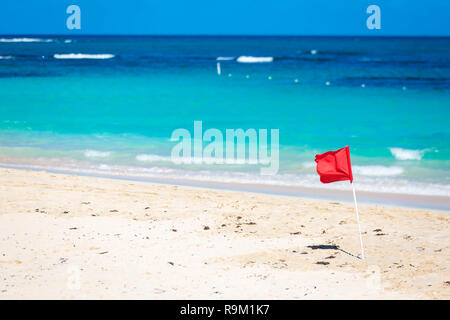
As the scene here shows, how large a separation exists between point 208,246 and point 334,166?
1759 millimetres

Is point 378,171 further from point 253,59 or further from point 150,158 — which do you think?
point 253,59

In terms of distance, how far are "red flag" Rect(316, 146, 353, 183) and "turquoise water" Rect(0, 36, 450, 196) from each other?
4.18 meters

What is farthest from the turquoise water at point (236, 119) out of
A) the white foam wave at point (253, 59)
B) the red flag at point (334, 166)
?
→ the white foam wave at point (253, 59)

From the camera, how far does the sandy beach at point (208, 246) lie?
5.62 metres

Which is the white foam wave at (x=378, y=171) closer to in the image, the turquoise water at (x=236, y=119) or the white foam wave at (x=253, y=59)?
the turquoise water at (x=236, y=119)

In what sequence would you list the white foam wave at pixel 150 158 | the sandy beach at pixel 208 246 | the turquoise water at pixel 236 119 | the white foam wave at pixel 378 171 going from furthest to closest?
the white foam wave at pixel 150 158 → the turquoise water at pixel 236 119 → the white foam wave at pixel 378 171 → the sandy beach at pixel 208 246

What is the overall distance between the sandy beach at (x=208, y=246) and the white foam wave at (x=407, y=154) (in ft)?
16.4

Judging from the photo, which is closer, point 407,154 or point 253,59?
point 407,154

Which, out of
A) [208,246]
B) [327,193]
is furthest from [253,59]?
[208,246]

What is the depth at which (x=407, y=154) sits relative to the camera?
14.2 meters
